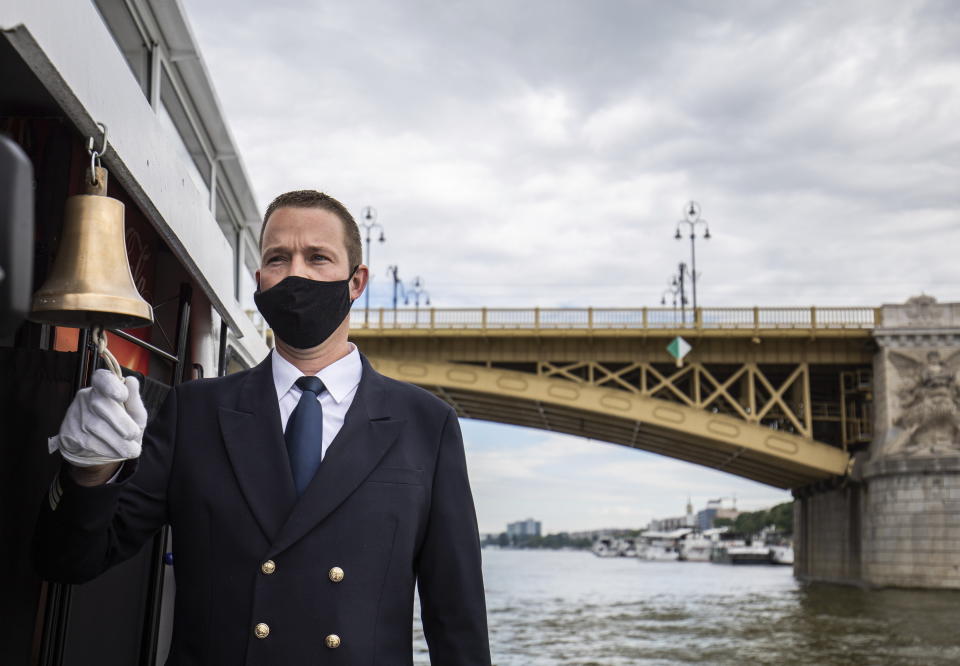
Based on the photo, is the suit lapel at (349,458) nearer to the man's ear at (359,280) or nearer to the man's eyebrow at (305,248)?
the man's ear at (359,280)

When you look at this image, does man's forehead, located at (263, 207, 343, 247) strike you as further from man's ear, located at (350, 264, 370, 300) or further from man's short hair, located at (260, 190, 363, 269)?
man's ear, located at (350, 264, 370, 300)

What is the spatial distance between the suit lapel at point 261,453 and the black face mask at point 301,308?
0.19 meters

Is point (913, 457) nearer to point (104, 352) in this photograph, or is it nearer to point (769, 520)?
point (104, 352)

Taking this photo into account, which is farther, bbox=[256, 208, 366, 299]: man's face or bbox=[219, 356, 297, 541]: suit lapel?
bbox=[256, 208, 366, 299]: man's face

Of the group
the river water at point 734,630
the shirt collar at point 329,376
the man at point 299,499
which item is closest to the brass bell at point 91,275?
the man at point 299,499

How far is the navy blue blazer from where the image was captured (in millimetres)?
2646

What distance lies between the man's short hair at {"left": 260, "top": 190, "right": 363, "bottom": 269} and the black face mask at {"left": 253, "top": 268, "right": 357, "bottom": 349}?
142 mm

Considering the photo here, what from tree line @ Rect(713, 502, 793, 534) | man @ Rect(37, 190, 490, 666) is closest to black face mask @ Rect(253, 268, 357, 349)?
man @ Rect(37, 190, 490, 666)

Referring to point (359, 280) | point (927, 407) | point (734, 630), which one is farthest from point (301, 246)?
point (927, 407)

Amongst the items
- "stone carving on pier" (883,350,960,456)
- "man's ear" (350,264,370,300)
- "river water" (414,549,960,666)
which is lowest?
"river water" (414,549,960,666)

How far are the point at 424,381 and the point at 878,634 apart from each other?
17777 mm

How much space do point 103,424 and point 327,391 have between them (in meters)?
0.82

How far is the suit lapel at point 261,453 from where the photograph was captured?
274 cm

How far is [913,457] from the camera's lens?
30.6 meters
